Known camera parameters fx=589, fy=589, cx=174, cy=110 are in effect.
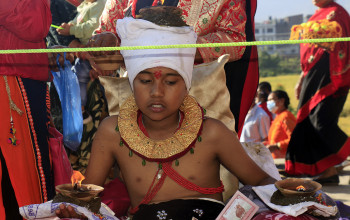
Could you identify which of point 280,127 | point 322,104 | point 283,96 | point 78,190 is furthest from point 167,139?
point 283,96

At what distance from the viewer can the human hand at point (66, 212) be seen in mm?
2158

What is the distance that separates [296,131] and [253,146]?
3.54 meters

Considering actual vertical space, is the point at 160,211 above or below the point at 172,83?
below

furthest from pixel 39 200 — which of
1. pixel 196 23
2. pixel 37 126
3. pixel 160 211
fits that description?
pixel 196 23

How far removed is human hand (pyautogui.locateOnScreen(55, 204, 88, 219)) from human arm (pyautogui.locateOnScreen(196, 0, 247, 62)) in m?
1.23

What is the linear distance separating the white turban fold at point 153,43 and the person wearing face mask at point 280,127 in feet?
16.3

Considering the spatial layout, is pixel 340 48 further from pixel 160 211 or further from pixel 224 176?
pixel 160 211

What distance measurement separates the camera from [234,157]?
2680 mm

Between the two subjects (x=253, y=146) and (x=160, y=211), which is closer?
(x=160, y=211)

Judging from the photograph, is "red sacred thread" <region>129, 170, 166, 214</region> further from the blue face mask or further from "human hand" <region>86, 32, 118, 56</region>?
the blue face mask

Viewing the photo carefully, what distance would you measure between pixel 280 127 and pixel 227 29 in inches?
184

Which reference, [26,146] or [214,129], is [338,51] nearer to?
[214,129]

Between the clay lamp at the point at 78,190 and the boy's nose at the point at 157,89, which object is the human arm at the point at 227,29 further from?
the clay lamp at the point at 78,190

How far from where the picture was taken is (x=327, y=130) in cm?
627
